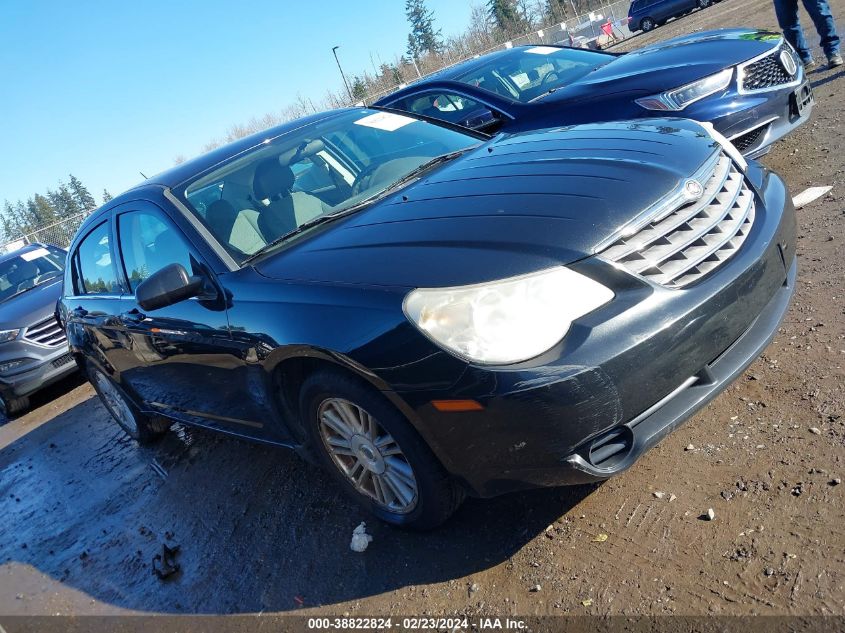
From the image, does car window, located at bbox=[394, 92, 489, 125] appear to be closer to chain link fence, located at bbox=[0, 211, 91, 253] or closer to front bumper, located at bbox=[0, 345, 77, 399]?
front bumper, located at bbox=[0, 345, 77, 399]

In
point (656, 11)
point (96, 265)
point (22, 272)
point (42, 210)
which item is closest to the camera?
point (96, 265)

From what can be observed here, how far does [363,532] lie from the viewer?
2896 millimetres

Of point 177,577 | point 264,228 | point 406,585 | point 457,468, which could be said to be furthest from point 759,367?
point 177,577

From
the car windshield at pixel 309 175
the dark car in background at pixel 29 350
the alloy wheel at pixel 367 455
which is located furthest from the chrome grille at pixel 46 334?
the alloy wheel at pixel 367 455

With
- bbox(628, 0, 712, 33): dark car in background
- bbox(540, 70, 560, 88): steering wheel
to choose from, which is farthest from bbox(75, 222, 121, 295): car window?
bbox(628, 0, 712, 33): dark car in background

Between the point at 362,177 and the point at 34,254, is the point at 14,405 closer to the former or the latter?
the point at 34,254

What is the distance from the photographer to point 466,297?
6.91 ft

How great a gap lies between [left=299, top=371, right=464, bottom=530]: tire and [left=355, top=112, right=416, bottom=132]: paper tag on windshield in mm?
1940

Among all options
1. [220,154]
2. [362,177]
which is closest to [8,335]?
[220,154]

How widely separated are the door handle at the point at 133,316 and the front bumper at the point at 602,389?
2.12m

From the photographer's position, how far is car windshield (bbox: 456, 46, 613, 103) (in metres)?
6.04

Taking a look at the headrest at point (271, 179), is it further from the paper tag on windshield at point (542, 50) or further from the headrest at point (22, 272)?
the headrest at point (22, 272)

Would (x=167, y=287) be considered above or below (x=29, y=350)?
above

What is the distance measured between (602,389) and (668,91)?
3.63 metres
